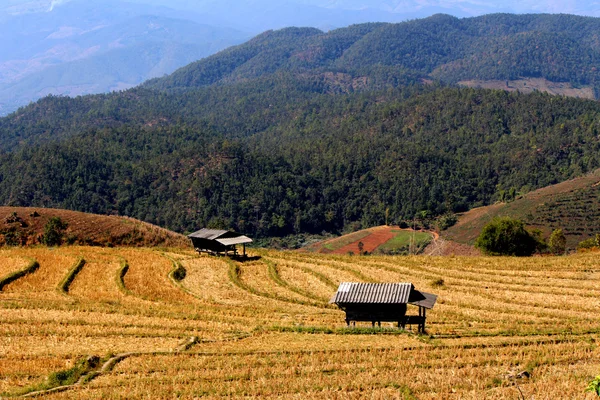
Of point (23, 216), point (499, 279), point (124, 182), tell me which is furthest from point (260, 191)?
point (499, 279)

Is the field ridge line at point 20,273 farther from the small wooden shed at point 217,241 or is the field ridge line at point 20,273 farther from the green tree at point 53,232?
the small wooden shed at point 217,241

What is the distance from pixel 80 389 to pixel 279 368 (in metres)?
7.28

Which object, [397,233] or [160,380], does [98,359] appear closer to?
[160,380]

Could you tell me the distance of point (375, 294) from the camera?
33.0m

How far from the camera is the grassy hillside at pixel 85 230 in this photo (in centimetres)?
6238

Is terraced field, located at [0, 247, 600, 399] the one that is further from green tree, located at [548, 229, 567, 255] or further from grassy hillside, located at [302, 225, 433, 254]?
grassy hillside, located at [302, 225, 433, 254]

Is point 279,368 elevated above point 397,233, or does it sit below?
above

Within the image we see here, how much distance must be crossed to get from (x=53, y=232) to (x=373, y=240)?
97.3 m

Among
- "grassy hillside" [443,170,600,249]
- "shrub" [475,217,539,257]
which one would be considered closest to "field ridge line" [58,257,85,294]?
"shrub" [475,217,539,257]

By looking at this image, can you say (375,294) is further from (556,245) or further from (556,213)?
(556,213)

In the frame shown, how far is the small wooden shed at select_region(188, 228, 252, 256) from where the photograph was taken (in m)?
55.0

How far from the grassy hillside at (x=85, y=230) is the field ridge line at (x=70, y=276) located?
39.5 feet

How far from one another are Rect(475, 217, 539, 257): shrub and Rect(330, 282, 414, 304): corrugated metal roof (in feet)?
142

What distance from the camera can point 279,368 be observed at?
25.5m
